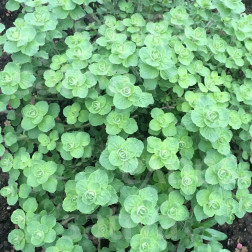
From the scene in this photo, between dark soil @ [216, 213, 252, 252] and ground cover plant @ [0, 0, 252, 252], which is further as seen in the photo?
dark soil @ [216, 213, 252, 252]

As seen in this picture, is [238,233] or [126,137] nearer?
[126,137]

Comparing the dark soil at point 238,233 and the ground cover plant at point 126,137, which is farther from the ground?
the ground cover plant at point 126,137

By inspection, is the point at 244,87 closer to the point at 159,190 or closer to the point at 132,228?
the point at 159,190

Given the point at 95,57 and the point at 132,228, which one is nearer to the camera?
the point at 132,228

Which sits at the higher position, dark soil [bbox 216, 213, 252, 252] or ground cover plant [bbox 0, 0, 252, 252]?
ground cover plant [bbox 0, 0, 252, 252]

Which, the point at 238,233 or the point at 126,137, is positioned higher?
the point at 126,137

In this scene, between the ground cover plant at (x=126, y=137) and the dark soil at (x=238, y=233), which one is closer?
the ground cover plant at (x=126, y=137)

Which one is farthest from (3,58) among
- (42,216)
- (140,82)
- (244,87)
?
(244,87)

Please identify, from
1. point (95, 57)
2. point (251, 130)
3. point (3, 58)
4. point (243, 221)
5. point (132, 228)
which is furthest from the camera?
point (3, 58)
